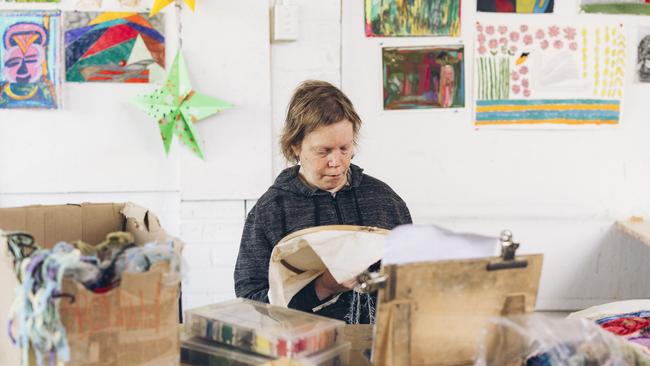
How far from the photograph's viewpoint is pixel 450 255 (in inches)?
36.7

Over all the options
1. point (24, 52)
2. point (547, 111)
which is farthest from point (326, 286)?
point (24, 52)

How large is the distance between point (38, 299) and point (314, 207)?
95cm

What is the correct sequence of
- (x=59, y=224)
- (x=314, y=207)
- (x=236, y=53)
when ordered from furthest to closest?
(x=236, y=53), (x=314, y=207), (x=59, y=224)

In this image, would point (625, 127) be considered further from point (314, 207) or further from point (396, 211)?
point (314, 207)

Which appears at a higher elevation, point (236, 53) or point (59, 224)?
point (236, 53)

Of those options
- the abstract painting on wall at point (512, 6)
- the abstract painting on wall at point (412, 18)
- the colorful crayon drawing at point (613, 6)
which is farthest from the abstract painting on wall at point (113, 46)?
the colorful crayon drawing at point (613, 6)

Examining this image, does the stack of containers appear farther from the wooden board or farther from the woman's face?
the woman's face

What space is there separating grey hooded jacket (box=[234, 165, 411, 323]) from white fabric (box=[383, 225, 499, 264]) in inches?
27.4

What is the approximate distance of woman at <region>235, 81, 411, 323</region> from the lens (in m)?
1.64

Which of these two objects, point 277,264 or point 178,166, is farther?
point 178,166

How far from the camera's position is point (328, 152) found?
1.65 m

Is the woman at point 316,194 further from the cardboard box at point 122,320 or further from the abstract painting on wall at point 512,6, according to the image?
the abstract painting on wall at point 512,6

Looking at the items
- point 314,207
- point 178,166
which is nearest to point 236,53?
point 178,166

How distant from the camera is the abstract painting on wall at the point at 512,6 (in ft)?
8.85
